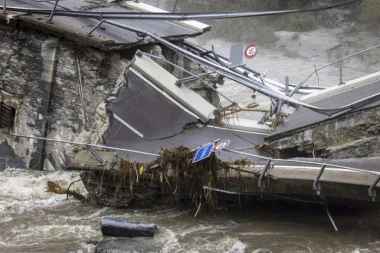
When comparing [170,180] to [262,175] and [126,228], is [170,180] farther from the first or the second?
[262,175]

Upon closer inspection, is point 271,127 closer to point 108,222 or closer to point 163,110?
point 163,110

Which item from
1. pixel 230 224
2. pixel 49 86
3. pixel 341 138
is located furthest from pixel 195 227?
pixel 49 86

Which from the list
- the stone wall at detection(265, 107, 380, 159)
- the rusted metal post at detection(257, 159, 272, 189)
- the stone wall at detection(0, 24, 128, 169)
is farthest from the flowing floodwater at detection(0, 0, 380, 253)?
the stone wall at detection(0, 24, 128, 169)

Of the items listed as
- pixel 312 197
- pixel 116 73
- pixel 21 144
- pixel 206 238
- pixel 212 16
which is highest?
pixel 212 16

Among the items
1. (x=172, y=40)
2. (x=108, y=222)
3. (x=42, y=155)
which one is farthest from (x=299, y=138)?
(x=42, y=155)

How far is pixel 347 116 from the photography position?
23.4ft

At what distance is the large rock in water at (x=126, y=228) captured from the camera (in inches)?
255

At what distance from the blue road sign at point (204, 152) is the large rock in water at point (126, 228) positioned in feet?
2.95

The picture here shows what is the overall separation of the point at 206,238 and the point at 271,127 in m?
2.04

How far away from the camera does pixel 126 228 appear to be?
6480 mm

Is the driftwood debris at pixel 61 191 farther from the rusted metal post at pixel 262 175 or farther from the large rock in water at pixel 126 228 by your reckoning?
the rusted metal post at pixel 262 175

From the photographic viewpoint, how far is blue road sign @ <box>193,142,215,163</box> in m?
6.15

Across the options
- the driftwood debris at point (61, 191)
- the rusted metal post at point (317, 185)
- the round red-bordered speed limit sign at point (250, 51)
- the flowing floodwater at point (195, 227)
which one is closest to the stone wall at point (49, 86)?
the driftwood debris at point (61, 191)

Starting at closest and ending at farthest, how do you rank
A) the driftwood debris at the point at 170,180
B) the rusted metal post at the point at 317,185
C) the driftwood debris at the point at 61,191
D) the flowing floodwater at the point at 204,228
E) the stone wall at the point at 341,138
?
the rusted metal post at the point at 317,185, the flowing floodwater at the point at 204,228, the driftwood debris at the point at 170,180, the stone wall at the point at 341,138, the driftwood debris at the point at 61,191
